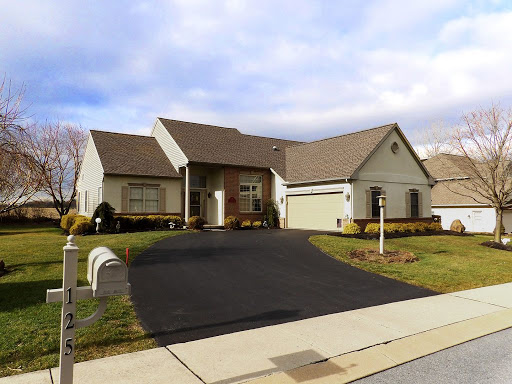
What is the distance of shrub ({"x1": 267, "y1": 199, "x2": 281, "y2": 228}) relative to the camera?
25781mm

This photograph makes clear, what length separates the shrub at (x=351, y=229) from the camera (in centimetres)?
1992

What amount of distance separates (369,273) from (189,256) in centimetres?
585

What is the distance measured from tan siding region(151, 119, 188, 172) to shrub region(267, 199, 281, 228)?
273 inches

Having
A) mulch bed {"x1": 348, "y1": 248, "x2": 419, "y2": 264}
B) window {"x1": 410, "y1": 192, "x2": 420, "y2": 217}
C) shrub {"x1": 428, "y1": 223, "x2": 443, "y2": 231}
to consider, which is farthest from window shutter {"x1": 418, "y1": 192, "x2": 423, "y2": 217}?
mulch bed {"x1": 348, "y1": 248, "x2": 419, "y2": 264}

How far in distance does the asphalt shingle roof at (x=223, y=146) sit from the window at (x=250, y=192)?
993 mm

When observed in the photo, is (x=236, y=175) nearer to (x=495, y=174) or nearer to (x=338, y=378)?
(x=495, y=174)

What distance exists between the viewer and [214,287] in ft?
27.5

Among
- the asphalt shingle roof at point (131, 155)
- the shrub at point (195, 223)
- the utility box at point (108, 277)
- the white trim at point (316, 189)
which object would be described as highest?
the asphalt shingle roof at point (131, 155)

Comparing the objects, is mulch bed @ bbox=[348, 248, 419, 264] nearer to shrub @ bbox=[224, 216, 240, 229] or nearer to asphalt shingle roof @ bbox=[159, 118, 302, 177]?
shrub @ bbox=[224, 216, 240, 229]

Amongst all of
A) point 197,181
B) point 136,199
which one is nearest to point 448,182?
point 197,181

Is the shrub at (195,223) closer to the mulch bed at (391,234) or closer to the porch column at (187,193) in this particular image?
the porch column at (187,193)

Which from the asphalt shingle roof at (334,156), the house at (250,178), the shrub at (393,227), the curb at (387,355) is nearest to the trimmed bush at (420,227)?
the house at (250,178)

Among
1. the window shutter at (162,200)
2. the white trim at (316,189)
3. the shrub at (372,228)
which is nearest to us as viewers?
the shrub at (372,228)

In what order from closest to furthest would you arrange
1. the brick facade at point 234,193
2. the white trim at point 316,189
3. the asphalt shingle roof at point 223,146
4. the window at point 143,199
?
1. the white trim at point 316,189
2. the window at point 143,199
3. the brick facade at point 234,193
4. the asphalt shingle roof at point 223,146
